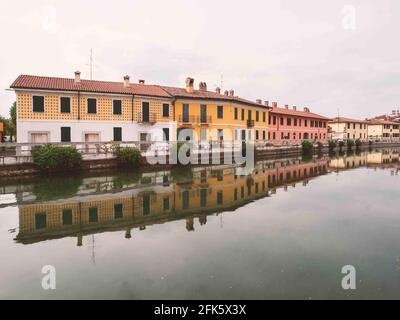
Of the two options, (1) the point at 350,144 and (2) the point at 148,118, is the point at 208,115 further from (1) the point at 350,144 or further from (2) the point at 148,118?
(1) the point at 350,144

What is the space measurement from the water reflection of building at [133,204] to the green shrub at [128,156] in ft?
11.2

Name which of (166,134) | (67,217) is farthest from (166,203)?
(166,134)

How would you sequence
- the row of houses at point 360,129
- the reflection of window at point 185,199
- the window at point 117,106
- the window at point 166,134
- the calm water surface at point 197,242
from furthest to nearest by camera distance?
the row of houses at point 360,129, the window at point 166,134, the window at point 117,106, the reflection of window at point 185,199, the calm water surface at point 197,242

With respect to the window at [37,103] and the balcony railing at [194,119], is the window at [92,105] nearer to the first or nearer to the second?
the window at [37,103]

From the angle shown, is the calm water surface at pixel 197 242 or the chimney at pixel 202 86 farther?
the chimney at pixel 202 86

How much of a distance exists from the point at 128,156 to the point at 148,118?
31.7 ft

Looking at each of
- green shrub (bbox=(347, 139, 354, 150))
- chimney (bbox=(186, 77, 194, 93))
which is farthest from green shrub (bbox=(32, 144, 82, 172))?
green shrub (bbox=(347, 139, 354, 150))

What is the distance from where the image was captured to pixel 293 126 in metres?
51.4

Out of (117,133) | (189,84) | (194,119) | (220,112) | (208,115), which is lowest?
(117,133)

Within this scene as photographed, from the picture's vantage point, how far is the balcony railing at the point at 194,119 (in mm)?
32344

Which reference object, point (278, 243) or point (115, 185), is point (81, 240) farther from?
point (115, 185)

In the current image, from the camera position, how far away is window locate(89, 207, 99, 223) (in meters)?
9.74

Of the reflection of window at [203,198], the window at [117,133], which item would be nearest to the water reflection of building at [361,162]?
the reflection of window at [203,198]
